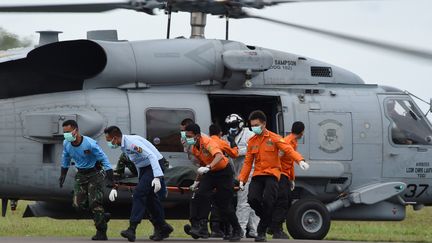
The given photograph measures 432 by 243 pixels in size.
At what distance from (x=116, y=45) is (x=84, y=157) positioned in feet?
8.84

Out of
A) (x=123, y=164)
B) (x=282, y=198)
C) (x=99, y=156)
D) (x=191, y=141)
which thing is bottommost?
(x=282, y=198)

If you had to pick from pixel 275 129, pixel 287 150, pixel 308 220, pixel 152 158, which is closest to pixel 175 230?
pixel 275 129

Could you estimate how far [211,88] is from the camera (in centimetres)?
1733

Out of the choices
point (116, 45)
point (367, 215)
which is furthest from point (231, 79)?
point (367, 215)

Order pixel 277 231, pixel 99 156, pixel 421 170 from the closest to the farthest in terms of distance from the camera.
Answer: pixel 99 156 → pixel 277 231 → pixel 421 170

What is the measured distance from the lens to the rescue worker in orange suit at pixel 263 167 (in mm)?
14383

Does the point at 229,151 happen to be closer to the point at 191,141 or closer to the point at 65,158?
the point at 191,141

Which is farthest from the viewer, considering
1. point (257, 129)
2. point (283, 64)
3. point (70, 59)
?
point (283, 64)

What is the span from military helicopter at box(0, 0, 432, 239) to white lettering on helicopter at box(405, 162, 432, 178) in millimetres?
16

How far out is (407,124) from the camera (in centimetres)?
1820

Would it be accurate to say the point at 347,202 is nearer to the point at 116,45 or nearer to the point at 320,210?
the point at 320,210

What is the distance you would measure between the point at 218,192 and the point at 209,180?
197mm

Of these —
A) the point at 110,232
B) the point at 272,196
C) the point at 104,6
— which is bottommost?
the point at 110,232

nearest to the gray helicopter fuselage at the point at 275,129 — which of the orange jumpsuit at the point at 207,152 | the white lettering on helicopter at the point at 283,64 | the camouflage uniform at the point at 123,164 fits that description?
the white lettering on helicopter at the point at 283,64
